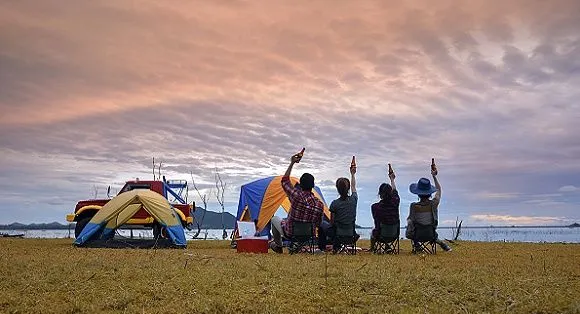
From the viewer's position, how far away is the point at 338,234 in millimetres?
12500

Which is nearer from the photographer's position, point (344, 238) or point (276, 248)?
point (344, 238)

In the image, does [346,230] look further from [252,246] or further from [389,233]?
[252,246]

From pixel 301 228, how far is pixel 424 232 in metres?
2.71

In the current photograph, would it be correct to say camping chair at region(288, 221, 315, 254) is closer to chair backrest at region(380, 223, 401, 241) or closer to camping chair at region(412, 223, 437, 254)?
chair backrest at region(380, 223, 401, 241)

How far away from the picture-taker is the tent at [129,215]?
1586 centimetres

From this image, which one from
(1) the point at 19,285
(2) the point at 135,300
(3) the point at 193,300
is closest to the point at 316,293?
(3) the point at 193,300

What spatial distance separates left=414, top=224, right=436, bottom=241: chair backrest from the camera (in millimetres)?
12430

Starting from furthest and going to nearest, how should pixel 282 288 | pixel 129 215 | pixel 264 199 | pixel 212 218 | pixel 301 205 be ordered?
pixel 212 218 < pixel 264 199 < pixel 129 215 < pixel 301 205 < pixel 282 288

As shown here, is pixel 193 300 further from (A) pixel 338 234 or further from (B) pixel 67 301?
(A) pixel 338 234

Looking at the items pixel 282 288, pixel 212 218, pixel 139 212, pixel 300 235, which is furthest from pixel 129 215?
pixel 212 218

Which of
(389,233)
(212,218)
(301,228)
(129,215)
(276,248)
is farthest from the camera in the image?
(212,218)

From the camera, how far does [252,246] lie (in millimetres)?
12648

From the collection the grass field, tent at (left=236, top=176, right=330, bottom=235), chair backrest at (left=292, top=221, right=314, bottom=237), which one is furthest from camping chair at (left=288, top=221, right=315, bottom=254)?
tent at (left=236, top=176, right=330, bottom=235)

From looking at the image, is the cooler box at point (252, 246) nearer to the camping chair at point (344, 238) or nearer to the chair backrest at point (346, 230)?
the camping chair at point (344, 238)
